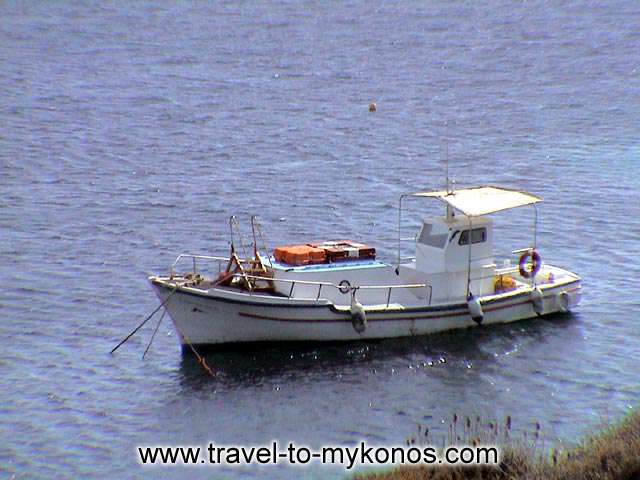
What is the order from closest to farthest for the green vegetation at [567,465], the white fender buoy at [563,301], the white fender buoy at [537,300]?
the green vegetation at [567,465] < the white fender buoy at [537,300] < the white fender buoy at [563,301]

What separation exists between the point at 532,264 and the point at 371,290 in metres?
6.44

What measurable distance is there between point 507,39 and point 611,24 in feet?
29.8

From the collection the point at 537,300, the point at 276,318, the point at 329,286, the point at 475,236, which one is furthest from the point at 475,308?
the point at 276,318

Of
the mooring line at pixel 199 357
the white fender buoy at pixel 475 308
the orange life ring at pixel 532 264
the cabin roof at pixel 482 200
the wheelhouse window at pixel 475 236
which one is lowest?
the mooring line at pixel 199 357

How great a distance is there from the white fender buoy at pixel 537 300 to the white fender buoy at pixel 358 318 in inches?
262

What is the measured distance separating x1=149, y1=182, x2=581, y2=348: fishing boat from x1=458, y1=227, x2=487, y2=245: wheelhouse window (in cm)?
Answer: 4

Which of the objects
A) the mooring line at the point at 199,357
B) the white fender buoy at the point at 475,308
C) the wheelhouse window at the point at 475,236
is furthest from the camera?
the wheelhouse window at the point at 475,236

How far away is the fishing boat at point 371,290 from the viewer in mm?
38062

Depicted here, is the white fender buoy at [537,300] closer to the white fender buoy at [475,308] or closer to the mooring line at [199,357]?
the white fender buoy at [475,308]

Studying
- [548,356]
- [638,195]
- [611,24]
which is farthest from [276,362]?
[611,24]

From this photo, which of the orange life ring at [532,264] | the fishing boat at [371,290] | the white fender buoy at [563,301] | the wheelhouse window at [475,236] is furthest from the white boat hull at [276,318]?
the white fender buoy at [563,301]

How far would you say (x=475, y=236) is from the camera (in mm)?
41062

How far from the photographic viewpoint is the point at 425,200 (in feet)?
193

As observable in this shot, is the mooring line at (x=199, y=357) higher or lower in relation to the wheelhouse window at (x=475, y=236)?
lower
